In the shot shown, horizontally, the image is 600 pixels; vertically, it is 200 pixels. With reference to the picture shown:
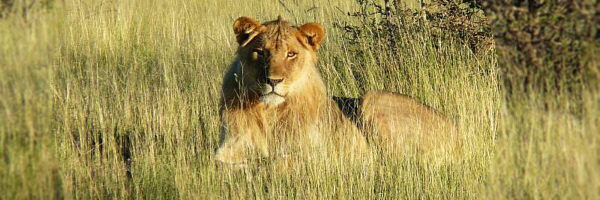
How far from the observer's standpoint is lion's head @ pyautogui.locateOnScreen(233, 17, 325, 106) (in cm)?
495

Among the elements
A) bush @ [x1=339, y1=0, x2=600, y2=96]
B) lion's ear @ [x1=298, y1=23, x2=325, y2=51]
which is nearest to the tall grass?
bush @ [x1=339, y1=0, x2=600, y2=96]

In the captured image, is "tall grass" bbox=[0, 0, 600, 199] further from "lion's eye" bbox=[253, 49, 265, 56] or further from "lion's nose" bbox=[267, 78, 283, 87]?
"lion's eye" bbox=[253, 49, 265, 56]

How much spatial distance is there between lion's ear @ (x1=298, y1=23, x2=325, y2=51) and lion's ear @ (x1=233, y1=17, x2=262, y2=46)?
0.28 metres

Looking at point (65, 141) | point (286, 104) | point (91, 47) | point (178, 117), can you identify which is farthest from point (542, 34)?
point (91, 47)

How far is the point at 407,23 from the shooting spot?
24.6 feet

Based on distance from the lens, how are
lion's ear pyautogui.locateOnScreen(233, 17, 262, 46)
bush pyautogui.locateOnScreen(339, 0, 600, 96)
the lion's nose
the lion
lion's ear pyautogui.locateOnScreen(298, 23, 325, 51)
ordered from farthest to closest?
1. lion's ear pyautogui.locateOnScreen(298, 23, 325, 51)
2. lion's ear pyautogui.locateOnScreen(233, 17, 262, 46)
3. the lion
4. the lion's nose
5. bush pyautogui.locateOnScreen(339, 0, 600, 96)

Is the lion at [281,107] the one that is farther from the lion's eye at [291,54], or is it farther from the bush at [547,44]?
the bush at [547,44]

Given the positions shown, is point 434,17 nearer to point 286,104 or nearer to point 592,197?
point 286,104

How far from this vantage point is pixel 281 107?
527 centimetres

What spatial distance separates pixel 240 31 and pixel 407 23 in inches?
103

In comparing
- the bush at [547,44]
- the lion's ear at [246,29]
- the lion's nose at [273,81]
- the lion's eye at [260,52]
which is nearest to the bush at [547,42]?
the bush at [547,44]

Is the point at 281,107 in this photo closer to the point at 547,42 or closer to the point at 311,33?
the point at 311,33

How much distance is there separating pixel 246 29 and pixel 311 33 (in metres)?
0.40

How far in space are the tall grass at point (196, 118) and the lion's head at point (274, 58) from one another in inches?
17.5
